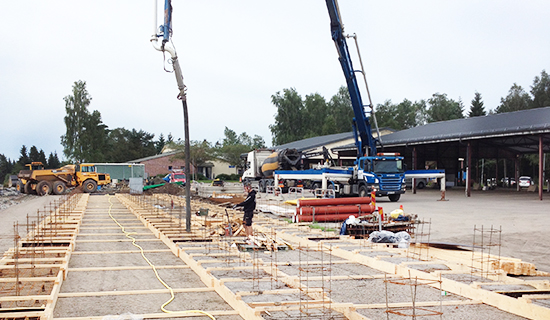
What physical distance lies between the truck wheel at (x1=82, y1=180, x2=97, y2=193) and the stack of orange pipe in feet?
80.4

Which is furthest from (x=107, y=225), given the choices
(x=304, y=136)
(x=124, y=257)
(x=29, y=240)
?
(x=304, y=136)

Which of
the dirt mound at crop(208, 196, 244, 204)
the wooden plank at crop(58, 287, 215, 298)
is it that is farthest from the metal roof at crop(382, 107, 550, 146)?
the wooden plank at crop(58, 287, 215, 298)

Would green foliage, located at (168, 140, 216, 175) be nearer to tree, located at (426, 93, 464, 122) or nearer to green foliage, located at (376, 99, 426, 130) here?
green foliage, located at (376, 99, 426, 130)

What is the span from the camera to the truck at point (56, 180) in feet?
112

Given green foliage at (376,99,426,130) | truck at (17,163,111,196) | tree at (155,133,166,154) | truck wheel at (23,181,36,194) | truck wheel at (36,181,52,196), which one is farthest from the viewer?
tree at (155,133,166,154)

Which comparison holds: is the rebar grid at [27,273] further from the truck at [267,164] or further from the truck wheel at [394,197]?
the truck at [267,164]

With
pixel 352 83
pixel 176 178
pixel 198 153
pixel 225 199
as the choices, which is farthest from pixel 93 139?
pixel 352 83

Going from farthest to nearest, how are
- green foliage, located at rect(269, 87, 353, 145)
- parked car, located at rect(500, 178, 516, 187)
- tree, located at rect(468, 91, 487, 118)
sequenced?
green foliage, located at rect(269, 87, 353, 145) → tree, located at rect(468, 91, 487, 118) → parked car, located at rect(500, 178, 516, 187)

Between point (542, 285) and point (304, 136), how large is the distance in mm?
74065

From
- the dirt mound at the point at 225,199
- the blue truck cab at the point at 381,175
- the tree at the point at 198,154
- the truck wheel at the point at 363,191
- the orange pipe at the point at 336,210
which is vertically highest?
Result: the tree at the point at 198,154

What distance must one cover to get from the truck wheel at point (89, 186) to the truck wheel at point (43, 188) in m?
2.39

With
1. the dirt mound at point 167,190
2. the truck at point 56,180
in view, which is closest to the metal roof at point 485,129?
the dirt mound at point 167,190

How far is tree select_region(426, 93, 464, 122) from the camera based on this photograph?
3093 inches

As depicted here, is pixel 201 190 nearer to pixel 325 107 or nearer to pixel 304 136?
pixel 304 136
